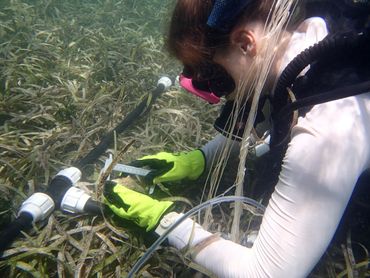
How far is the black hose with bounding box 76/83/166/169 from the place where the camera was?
8.00ft

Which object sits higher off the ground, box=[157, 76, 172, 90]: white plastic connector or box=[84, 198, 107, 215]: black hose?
box=[157, 76, 172, 90]: white plastic connector

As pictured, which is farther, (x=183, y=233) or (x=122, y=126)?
(x=122, y=126)

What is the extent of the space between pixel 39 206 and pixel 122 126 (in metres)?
1.13

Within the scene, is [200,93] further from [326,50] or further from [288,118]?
[326,50]

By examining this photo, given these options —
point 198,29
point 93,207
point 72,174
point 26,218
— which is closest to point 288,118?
point 198,29

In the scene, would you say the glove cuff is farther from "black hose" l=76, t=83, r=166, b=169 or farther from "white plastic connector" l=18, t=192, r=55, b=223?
"white plastic connector" l=18, t=192, r=55, b=223

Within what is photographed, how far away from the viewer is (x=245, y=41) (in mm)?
1593

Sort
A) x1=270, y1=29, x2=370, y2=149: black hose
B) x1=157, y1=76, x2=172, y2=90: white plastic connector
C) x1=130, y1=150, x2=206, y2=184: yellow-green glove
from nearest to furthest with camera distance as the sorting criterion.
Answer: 1. x1=270, y1=29, x2=370, y2=149: black hose
2. x1=130, y1=150, x2=206, y2=184: yellow-green glove
3. x1=157, y1=76, x2=172, y2=90: white plastic connector

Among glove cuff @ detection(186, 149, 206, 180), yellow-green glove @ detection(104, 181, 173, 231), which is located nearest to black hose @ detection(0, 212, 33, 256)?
yellow-green glove @ detection(104, 181, 173, 231)

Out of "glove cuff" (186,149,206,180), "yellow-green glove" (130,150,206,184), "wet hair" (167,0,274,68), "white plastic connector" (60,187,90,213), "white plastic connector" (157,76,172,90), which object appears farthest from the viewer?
"white plastic connector" (157,76,172,90)

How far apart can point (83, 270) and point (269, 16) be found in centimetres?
178

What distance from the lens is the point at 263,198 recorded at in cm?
242

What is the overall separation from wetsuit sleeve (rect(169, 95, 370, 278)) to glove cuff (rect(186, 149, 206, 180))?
1.07 meters

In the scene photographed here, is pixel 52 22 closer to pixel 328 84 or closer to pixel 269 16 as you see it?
pixel 269 16
